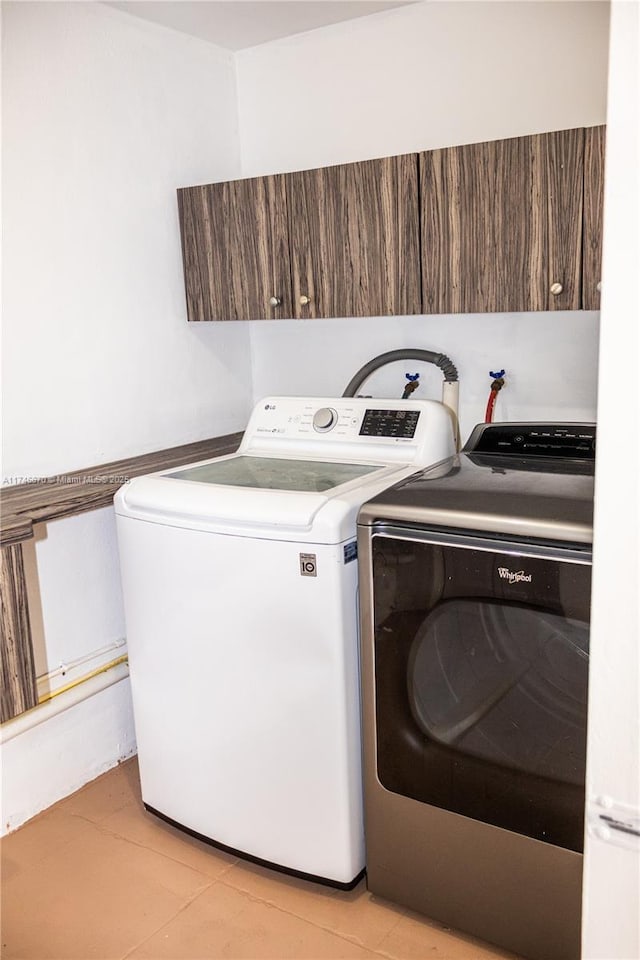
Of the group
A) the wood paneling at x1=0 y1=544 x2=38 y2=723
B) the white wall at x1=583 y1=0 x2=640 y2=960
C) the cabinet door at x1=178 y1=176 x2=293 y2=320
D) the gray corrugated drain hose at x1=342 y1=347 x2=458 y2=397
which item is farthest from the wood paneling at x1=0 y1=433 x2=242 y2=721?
the white wall at x1=583 y1=0 x2=640 y2=960

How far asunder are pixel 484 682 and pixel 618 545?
103cm

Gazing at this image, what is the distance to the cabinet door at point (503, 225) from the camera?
Answer: 6.41ft

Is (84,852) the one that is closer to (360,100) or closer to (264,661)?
(264,661)

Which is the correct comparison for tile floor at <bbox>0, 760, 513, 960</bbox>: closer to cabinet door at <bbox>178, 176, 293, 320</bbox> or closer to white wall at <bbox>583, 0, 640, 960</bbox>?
white wall at <bbox>583, 0, 640, 960</bbox>

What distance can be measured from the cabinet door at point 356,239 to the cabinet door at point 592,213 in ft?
1.49

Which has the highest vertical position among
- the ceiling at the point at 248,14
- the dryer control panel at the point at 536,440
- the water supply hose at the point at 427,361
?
the ceiling at the point at 248,14

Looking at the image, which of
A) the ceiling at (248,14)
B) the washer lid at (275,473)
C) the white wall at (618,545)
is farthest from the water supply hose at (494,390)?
the white wall at (618,545)

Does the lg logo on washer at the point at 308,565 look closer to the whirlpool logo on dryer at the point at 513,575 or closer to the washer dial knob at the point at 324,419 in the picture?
the whirlpool logo on dryer at the point at 513,575

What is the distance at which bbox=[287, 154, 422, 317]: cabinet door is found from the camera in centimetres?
221

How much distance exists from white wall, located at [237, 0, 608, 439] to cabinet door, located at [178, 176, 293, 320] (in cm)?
35

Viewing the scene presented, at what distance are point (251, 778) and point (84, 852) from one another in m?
0.55

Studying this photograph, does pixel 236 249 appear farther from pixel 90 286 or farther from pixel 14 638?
pixel 14 638

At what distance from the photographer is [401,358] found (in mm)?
2602

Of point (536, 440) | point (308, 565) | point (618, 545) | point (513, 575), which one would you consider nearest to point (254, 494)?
point (308, 565)
